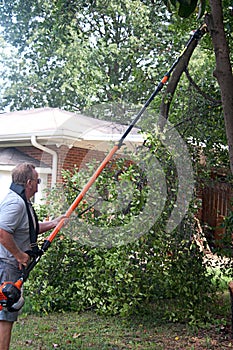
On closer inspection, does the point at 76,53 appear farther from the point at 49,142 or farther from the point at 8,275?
the point at 8,275

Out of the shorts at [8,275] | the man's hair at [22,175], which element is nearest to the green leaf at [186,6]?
the man's hair at [22,175]

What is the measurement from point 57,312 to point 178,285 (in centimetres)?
166

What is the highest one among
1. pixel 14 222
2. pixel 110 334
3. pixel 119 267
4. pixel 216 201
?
pixel 216 201

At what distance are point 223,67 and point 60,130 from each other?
4.60 metres

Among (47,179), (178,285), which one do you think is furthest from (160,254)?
(47,179)

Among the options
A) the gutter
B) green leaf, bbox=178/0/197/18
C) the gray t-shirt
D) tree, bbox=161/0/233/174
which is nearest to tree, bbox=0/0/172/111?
the gutter

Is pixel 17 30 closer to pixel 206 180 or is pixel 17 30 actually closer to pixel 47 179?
pixel 47 179

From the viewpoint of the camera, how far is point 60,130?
29.0ft

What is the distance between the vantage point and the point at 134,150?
19.2ft

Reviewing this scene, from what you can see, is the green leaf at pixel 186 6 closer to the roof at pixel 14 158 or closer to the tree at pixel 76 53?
the roof at pixel 14 158

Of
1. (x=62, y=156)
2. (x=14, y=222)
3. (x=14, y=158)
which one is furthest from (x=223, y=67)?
(x=14, y=158)

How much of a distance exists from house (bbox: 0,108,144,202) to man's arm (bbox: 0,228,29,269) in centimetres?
364

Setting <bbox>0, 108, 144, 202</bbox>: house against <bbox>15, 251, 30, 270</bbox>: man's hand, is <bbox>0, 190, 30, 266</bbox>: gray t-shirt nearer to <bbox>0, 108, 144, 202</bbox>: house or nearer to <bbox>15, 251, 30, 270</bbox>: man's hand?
<bbox>15, 251, 30, 270</bbox>: man's hand

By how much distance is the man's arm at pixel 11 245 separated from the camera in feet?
12.3
